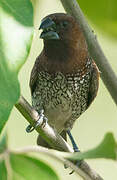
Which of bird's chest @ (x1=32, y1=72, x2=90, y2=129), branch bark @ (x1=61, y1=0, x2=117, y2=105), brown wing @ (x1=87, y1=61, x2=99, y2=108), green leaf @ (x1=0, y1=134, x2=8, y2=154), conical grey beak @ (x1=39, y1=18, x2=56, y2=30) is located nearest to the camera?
green leaf @ (x1=0, y1=134, x2=8, y2=154)

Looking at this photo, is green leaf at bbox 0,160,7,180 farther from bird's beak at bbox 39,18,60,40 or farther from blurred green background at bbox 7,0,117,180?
blurred green background at bbox 7,0,117,180

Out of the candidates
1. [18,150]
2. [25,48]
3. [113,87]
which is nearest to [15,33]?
[25,48]

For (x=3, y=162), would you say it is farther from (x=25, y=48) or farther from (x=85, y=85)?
(x=85, y=85)

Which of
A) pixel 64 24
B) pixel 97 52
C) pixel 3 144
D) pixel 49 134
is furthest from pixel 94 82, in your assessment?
pixel 3 144

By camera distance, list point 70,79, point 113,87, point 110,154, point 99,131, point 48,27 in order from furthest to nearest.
Answer: point 99,131 → point 70,79 → point 48,27 → point 113,87 → point 110,154

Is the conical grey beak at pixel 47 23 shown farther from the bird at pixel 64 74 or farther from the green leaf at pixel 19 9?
the green leaf at pixel 19 9

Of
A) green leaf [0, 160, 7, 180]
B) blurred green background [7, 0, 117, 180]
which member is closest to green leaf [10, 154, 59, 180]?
green leaf [0, 160, 7, 180]
